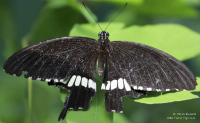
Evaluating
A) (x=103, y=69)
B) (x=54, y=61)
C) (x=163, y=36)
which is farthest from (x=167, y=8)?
(x=54, y=61)

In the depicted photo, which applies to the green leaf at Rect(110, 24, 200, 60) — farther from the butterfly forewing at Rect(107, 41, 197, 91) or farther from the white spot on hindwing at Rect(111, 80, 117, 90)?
the white spot on hindwing at Rect(111, 80, 117, 90)

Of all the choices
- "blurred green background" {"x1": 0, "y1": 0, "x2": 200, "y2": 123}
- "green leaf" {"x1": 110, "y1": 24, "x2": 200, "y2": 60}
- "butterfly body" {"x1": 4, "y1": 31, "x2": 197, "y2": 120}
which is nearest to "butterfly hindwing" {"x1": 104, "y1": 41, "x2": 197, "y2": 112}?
"butterfly body" {"x1": 4, "y1": 31, "x2": 197, "y2": 120}

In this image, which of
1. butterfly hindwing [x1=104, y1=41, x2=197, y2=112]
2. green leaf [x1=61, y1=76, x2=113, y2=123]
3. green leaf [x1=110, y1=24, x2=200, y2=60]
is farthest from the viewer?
green leaf [x1=110, y1=24, x2=200, y2=60]

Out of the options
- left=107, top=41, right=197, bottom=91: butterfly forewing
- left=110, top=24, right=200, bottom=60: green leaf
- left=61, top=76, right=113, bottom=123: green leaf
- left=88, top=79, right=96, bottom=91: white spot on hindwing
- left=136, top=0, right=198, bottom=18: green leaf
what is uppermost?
left=136, top=0, right=198, bottom=18: green leaf

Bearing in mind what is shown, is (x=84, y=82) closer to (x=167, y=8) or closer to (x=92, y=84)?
(x=92, y=84)

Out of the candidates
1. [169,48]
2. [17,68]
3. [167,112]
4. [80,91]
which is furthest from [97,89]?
[167,112]

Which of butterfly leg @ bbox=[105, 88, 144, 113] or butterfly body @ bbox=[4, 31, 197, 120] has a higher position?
butterfly body @ bbox=[4, 31, 197, 120]

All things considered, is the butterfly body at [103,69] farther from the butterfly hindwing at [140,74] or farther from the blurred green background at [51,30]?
the blurred green background at [51,30]
